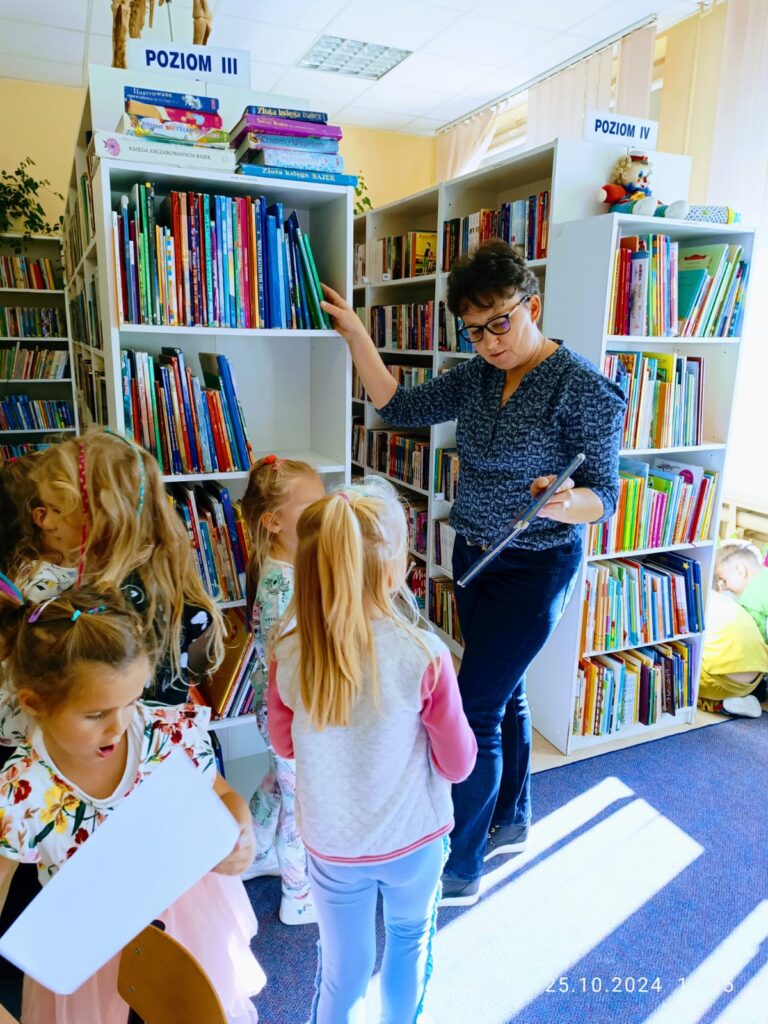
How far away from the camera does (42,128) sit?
15.8 feet

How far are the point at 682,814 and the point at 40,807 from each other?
190 centimetres

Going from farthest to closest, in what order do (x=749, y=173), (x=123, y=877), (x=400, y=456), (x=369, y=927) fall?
(x=400, y=456) < (x=749, y=173) < (x=369, y=927) < (x=123, y=877)

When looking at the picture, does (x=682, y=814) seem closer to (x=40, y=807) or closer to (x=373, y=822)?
(x=373, y=822)

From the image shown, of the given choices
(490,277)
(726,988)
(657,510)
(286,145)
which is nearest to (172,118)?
(286,145)

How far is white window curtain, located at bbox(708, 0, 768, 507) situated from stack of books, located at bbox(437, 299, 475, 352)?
1.39 m

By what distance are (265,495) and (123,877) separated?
0.91 meters

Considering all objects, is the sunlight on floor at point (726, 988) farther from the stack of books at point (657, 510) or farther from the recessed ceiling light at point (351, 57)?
the recessed ceiling light at point (351, 57)

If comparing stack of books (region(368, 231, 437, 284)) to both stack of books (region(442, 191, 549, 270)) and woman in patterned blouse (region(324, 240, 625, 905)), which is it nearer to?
stack of books (region(442, 191, 549, 270))

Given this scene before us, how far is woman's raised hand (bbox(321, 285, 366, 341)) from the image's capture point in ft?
5.69

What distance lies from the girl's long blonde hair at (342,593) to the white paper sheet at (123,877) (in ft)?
0.78

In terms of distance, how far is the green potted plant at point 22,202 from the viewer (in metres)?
4.60

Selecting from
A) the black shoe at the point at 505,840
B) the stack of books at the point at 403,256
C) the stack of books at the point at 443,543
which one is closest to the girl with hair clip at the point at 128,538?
the black shoe at the point at 505,840

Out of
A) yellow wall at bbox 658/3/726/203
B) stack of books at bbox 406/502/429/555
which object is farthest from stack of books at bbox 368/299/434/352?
yellow wall at bbox 658/3/726/203

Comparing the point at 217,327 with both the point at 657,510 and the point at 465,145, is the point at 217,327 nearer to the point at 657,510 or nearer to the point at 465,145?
the point at 657,510
